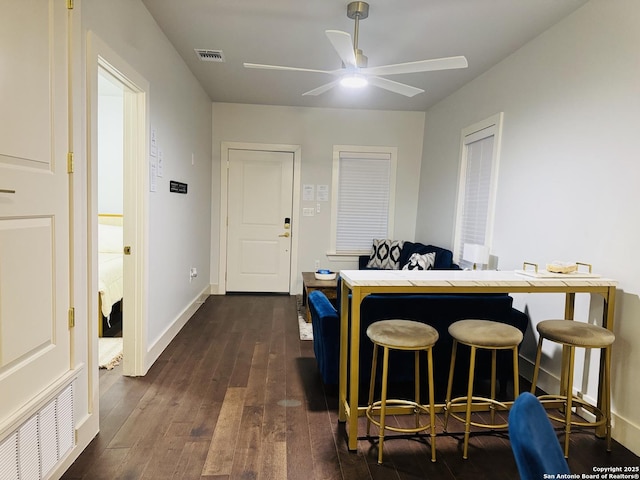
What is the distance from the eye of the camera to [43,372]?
1.62 metres

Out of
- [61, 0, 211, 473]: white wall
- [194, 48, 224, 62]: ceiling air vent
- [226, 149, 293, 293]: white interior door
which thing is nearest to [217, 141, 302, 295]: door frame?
[226, 149, 293, 293]: white interior door

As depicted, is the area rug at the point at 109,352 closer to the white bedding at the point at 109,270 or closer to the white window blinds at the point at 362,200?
the white bedding at the point at 109,270

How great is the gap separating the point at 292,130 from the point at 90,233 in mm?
3767

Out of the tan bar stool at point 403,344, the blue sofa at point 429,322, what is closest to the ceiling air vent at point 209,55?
the blue sofa at point 429,322

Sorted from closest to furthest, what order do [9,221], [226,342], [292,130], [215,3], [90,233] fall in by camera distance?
1. [9,221]
2. [90,233]
3. [215,3]
4. [226,342]
5. [292,130]

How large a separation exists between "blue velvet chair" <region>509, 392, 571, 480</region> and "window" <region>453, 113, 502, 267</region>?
9.72 feet

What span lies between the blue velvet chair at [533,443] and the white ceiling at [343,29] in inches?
101

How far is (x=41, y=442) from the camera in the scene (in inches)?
62.6

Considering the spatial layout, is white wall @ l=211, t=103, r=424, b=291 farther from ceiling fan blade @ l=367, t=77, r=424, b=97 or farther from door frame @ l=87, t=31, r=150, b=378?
A: door frame @ l=87, t=31, r=150, b=378

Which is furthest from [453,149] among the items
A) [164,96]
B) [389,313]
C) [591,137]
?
[164,96]

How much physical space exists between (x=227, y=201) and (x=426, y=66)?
349 centimetres

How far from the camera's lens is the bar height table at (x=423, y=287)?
78.4 inches

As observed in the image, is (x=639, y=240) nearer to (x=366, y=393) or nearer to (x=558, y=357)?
(x=558, y=357)

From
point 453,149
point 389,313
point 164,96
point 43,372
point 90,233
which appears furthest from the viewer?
point 453,149
